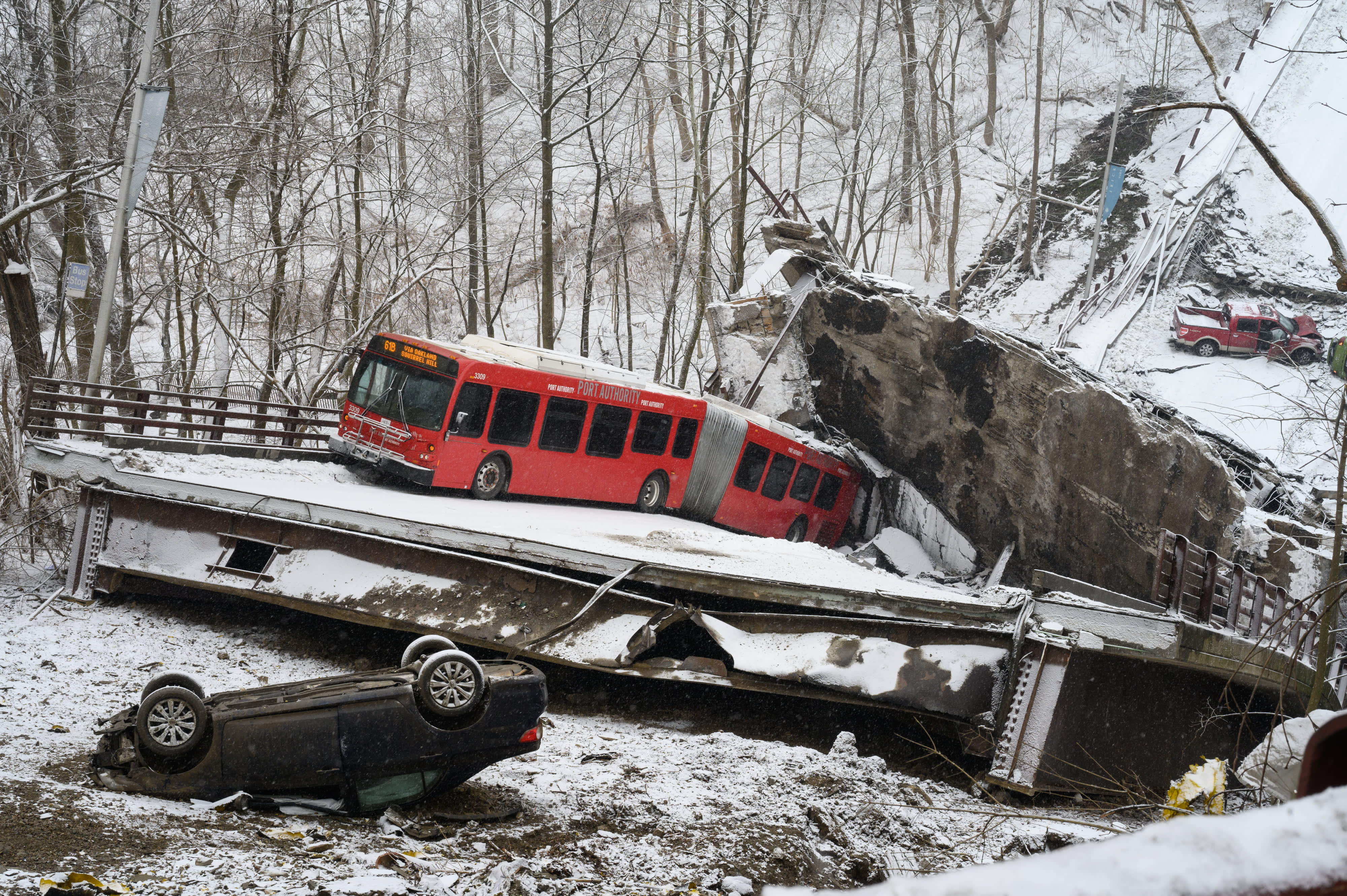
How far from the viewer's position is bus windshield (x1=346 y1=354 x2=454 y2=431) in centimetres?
1341

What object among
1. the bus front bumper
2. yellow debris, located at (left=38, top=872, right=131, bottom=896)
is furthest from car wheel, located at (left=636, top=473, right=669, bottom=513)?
yellow debris, located at (left=38, top=872, right=131, bottom=896)

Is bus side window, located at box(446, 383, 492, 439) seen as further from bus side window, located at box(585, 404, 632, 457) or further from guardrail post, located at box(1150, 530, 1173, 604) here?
guardrail post, located at box(1150, 530, 1173, 604)

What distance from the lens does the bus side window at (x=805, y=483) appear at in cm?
1969

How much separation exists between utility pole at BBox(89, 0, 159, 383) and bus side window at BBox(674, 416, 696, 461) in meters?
8.87

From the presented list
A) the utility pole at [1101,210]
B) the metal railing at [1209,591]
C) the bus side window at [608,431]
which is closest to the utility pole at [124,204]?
the bus side window at [608,431]

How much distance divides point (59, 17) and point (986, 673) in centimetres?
1988

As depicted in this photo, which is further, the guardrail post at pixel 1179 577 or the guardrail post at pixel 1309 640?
the guardrail post at pixel 1309 640

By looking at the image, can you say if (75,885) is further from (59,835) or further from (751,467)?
(751,467)

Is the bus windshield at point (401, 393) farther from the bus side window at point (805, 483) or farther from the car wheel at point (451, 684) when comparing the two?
the bus side window at point (805, 483)

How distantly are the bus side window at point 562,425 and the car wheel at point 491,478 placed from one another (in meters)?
0.69

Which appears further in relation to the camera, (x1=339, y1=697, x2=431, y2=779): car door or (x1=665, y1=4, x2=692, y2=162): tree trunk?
(x1=665, y1=4, x2=692, y2=162): tree trunk

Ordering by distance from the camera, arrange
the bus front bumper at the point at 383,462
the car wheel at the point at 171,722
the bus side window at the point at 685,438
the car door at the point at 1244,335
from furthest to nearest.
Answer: the car door at the point at 1244,335, the bus side window at the point at 685,438, the bus front bumper at the point at 383,462, the car wheel at the point at 171,722

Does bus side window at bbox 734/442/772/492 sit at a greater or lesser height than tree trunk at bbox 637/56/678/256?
lesser

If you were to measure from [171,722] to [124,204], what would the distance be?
10766mm
